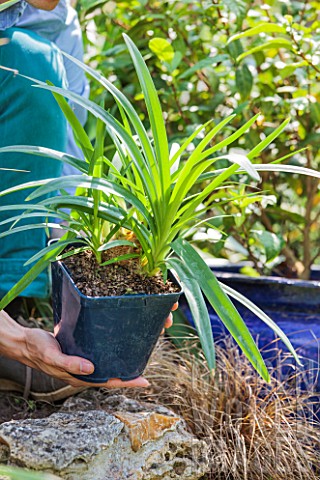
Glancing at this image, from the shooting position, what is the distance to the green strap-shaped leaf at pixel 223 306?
1.01 meters

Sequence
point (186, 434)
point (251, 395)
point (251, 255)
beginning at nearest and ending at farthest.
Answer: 1. point (186, 434)
2. point (251, 395)
3. point (251, 255)

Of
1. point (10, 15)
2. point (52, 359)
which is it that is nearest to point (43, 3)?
point (10, 15)

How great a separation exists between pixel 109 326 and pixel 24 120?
1.70 ft

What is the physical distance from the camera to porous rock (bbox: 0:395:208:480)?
3.80 feet

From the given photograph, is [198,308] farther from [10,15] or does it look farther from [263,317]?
[10,15]

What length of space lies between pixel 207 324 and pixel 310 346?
0.72m

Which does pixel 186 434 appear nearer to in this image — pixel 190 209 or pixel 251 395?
pixel 251 395

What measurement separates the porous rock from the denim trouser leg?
0.32 metres

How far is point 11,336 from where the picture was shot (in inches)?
49.3

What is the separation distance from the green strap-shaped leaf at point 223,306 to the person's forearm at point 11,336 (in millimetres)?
377

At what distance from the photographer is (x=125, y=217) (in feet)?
3.62

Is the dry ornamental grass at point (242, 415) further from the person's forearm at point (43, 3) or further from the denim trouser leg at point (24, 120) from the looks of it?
the person's forearm at point (43, 3)

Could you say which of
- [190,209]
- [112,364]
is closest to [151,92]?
[190,209]

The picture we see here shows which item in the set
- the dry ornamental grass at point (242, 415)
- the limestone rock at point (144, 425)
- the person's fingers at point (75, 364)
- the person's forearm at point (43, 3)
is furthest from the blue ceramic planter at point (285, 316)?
the person's forearm at point (43, 3)
